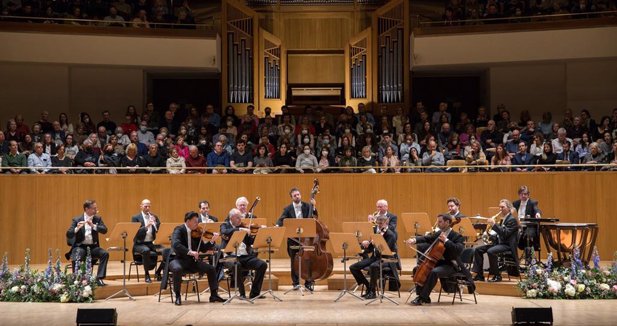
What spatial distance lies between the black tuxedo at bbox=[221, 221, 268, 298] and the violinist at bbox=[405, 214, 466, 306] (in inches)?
82.6

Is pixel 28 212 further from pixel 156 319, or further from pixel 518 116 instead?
pixel 518 116

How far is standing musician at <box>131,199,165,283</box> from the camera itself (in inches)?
504

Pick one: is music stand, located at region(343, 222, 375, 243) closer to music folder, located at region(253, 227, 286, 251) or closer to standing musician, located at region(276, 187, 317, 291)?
music folder, located at region(253, 227, 286, 251)

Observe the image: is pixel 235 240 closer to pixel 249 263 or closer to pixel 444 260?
pixel 249 263

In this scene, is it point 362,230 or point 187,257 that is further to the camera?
point 362,230

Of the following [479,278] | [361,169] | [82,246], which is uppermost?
[361,169]

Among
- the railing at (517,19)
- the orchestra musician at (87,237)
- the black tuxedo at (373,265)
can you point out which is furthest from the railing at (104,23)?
the black tuxedo at (373,265)

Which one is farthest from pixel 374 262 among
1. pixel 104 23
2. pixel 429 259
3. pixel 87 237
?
pixel 104 23

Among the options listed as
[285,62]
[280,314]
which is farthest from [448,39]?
[280,314]

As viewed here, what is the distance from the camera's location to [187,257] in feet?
37.8

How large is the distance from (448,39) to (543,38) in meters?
1.97

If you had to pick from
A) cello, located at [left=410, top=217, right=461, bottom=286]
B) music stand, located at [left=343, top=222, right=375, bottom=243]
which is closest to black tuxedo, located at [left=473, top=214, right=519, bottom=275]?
cello, located at [left=410, top=217, right=461, bottom=286]

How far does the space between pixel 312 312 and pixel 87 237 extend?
3.66 m

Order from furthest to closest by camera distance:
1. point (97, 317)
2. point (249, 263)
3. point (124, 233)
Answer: point (249, 263), point (124, 233), point (97, 317)
